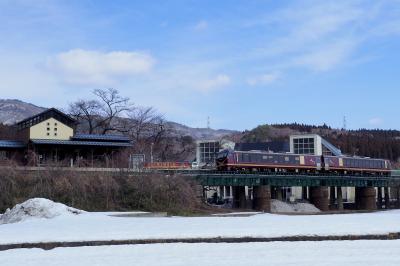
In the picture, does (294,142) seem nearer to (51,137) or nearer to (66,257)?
(51,137)

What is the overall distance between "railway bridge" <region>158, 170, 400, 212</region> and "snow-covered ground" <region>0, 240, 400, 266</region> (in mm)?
34266

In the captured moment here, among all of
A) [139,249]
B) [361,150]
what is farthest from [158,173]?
[361,150]

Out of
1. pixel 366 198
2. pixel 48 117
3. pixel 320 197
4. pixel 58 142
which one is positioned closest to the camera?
pixel 58 142

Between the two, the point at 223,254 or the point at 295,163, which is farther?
the point at 295,163

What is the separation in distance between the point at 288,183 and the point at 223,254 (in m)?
53.0

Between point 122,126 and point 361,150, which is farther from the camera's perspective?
point 361,150

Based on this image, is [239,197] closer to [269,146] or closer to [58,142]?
[58,142]

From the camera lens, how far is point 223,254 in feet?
60.2

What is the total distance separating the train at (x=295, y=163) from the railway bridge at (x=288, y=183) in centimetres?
206

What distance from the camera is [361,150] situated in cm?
18262

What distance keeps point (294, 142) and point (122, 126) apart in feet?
145

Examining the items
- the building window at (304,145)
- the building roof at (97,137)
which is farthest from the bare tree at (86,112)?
the building window at (304,145)

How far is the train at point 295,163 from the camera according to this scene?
6781 cm

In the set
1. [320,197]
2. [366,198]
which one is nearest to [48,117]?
[320,197]
